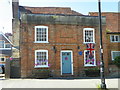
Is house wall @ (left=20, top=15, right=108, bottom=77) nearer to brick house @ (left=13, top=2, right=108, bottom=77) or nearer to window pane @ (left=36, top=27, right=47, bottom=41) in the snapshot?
brick house @ (left=13, top=2, right=108, bottom=77)

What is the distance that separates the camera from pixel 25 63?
17.5 m

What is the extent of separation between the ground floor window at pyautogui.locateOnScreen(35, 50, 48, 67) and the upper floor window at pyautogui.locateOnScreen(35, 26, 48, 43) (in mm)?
1162

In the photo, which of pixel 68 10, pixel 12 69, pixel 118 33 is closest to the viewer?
pixel 12 69

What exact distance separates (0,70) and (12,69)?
840 centimetres

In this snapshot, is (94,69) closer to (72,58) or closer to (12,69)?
(72,58)

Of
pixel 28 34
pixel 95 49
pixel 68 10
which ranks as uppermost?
pixel 68 10

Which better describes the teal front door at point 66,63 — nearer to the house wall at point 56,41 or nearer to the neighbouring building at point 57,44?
the neighbouring building at point 57,44

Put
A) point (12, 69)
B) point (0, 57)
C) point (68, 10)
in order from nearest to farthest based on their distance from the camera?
1. point (12, 69)
2. point (68, 10)
3. point (0, 57)

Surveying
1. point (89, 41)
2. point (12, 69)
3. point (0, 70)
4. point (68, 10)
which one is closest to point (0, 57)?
point (0, 70)

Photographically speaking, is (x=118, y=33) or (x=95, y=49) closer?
(x=95, y=49)

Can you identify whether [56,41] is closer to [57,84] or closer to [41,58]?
[41,58]

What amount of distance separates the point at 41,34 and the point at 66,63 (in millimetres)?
4042

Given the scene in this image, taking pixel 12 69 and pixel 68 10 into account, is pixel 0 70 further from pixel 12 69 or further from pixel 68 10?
pixel 68 10

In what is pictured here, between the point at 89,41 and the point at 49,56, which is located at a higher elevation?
the point at 89,41
